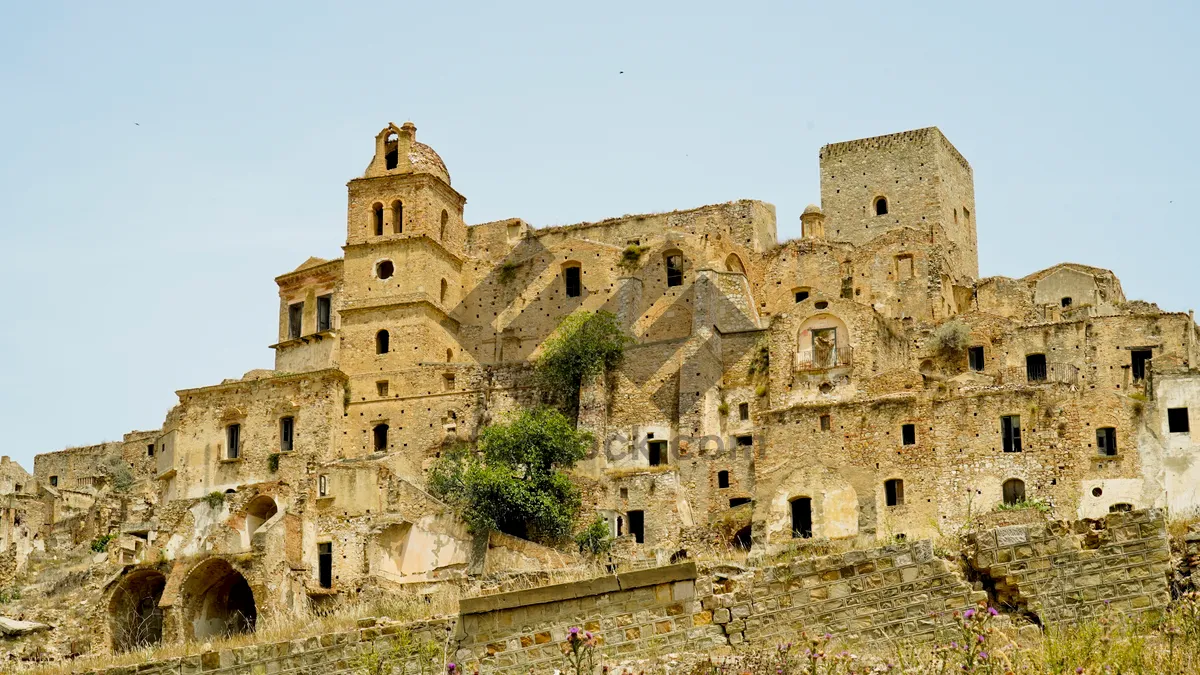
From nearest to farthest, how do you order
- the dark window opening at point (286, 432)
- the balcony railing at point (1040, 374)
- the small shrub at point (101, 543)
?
the balcony railing at point (1040, 374), the small shrub at point (101, 543), the dark window opening at point (286, 432)

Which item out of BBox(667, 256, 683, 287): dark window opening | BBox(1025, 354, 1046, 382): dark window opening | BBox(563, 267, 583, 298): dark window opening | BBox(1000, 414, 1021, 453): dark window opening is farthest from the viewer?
BBox(563, 267, 583, 298): dark window opening

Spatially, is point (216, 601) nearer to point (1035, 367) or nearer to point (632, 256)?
point (632, 256)

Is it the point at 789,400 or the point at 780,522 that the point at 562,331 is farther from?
the point at 780,522

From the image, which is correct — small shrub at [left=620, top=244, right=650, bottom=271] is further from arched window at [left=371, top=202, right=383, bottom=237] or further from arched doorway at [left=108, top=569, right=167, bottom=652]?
arched doorway at [left=108, top=569, right=167, bottom=652]

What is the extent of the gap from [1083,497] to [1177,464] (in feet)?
7.10

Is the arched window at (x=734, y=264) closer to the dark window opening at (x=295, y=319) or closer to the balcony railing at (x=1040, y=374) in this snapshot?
the balcony railing at (x=1040, y=374)

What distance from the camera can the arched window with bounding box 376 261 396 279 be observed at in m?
52.9

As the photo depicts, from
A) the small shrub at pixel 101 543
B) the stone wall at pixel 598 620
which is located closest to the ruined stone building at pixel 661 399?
the small shrub at pixel 101 543

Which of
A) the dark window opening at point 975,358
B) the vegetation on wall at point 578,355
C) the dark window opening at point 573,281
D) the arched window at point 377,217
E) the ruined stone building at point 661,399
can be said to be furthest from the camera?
the dark window opening at point 573,281

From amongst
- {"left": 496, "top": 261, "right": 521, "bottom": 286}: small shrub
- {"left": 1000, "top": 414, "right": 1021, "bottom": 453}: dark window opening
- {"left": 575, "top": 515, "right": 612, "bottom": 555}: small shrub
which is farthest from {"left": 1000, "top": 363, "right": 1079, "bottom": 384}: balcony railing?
{"left": 496, "top": 261, "right": 521, "bottom": 286}: small shrub

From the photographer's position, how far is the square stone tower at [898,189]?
5772cm

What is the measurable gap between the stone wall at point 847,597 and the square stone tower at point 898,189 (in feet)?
122

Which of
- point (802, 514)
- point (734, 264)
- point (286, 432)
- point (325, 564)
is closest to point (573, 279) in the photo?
point (734, 264)

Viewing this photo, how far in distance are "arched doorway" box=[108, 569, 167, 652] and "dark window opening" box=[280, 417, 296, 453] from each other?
1035 cm
